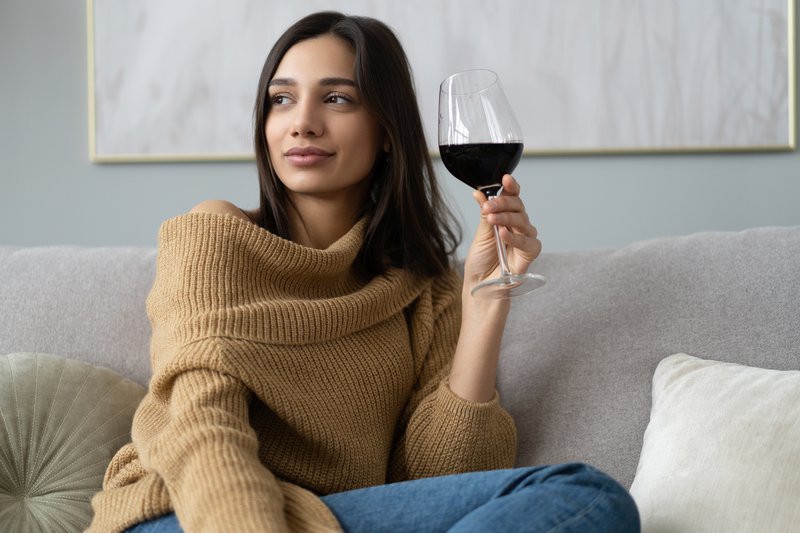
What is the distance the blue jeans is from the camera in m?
1.06

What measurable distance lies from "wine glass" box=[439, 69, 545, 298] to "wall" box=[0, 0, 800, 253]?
1136 mm

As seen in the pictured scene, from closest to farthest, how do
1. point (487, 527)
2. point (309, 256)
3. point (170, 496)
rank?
point (487, 527) → point (170, 496) → point (309, 256)

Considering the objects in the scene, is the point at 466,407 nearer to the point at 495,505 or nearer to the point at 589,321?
the point at 589,321

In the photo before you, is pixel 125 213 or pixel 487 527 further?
pixel 125 213

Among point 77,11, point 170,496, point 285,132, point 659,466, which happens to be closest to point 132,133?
point 77,11

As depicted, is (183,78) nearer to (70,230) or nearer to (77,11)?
(77,11)

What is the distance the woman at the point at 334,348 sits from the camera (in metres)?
1.13

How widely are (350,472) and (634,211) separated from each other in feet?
4.29

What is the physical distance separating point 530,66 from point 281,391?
1.38 m

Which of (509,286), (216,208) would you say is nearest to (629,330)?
(509,286)

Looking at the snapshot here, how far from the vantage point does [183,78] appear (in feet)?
7.97

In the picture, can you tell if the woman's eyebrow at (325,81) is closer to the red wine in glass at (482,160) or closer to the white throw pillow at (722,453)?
the red wine in glass at (482,160)

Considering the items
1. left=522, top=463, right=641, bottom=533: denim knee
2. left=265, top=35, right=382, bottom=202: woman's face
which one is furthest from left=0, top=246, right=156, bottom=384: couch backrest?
left=522, top=463, right=641, bottom=533: denim knee

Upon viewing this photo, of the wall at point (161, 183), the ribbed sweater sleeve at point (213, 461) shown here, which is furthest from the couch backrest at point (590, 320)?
the wall at point (161, 183)
